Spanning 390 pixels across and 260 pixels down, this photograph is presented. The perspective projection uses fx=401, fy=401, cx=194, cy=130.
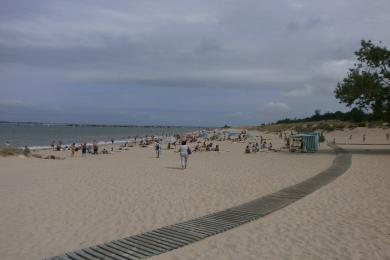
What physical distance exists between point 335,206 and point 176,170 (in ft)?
30.9

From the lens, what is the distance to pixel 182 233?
7188 millimetres

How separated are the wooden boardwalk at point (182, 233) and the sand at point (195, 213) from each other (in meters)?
0.26

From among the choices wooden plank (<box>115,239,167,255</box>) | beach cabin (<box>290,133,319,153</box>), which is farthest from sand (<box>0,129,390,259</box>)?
beach cabin (<box>290,133,319,153</box>)

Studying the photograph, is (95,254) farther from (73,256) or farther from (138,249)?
(138,249)

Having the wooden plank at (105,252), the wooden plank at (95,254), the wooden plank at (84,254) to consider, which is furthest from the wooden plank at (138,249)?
the wooden plank at (84,254)

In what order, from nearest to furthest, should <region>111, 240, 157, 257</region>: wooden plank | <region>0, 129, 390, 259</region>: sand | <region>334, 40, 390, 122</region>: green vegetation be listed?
<region>111, 240, 157, 257</region>: wooden plank
<region>0, 129, 390, 259</region>: sand
<region>334, 40, 390, 122</region>: green vegetation

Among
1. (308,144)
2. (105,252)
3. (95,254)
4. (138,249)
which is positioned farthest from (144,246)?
(308,144)

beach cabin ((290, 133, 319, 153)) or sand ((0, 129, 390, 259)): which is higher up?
beach cabin ((290, 133, 319, 153))

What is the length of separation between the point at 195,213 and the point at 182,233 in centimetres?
180

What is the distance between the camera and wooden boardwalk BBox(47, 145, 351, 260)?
6.10 meters

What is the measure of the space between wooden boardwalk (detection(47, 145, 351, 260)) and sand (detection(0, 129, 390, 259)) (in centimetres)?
26

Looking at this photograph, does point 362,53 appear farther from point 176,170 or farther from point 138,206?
point 138,206

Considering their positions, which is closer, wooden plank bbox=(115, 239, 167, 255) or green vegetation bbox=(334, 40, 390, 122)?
wooden plank bbox=(115, 239, 167, 255)

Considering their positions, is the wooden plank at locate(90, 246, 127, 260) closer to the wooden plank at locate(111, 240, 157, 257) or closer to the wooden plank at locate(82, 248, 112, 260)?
the wooden plank at locate(82, 248, 112, 260)
